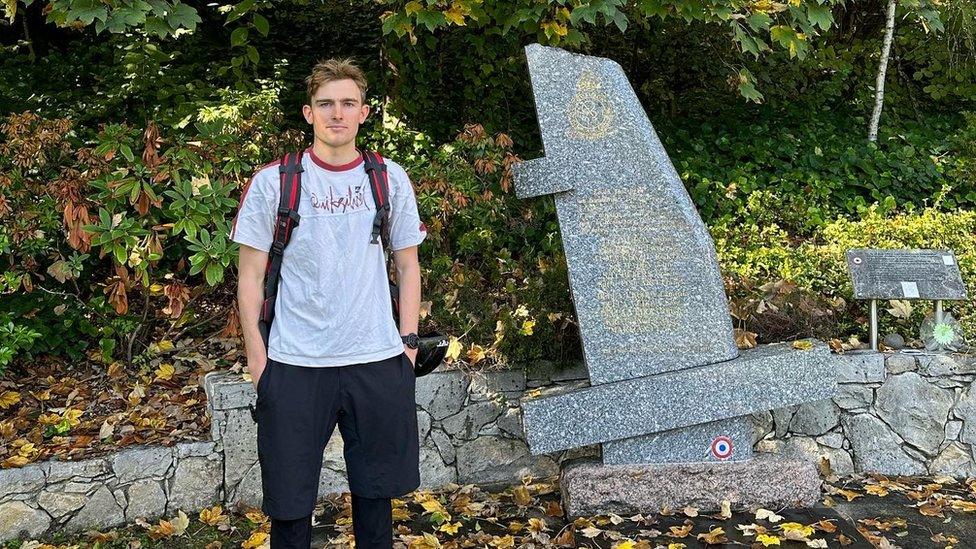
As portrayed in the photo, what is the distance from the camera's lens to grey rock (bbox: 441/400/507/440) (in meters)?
4.33

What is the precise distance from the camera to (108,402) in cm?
432

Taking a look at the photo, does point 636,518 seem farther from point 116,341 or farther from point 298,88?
point 298,88

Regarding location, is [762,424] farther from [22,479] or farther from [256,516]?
[22,479]

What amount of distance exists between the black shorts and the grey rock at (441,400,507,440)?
153 cm

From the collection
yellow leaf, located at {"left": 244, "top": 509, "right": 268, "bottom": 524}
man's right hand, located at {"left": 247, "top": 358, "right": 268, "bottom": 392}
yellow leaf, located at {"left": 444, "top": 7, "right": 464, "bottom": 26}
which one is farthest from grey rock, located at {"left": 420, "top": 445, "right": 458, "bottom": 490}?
yellow leaf, located at {"left": 444, "top": 7, "right": 464, "bottom": 26}

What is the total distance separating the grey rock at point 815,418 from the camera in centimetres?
443

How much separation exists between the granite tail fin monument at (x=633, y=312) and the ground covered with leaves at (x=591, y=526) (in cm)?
15

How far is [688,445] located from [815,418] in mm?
952

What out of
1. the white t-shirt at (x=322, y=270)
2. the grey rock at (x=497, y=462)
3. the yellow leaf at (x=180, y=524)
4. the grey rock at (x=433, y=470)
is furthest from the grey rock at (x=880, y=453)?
the yellow leaf at (x=180, y=524)

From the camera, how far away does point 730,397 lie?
3.83m

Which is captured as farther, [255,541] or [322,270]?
[255,541]

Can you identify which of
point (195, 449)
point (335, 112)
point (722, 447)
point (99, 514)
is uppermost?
point (335, 112)

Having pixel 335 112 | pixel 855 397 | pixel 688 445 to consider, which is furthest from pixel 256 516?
pixel 855 397

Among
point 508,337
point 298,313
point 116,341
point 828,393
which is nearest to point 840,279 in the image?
point 828,393
